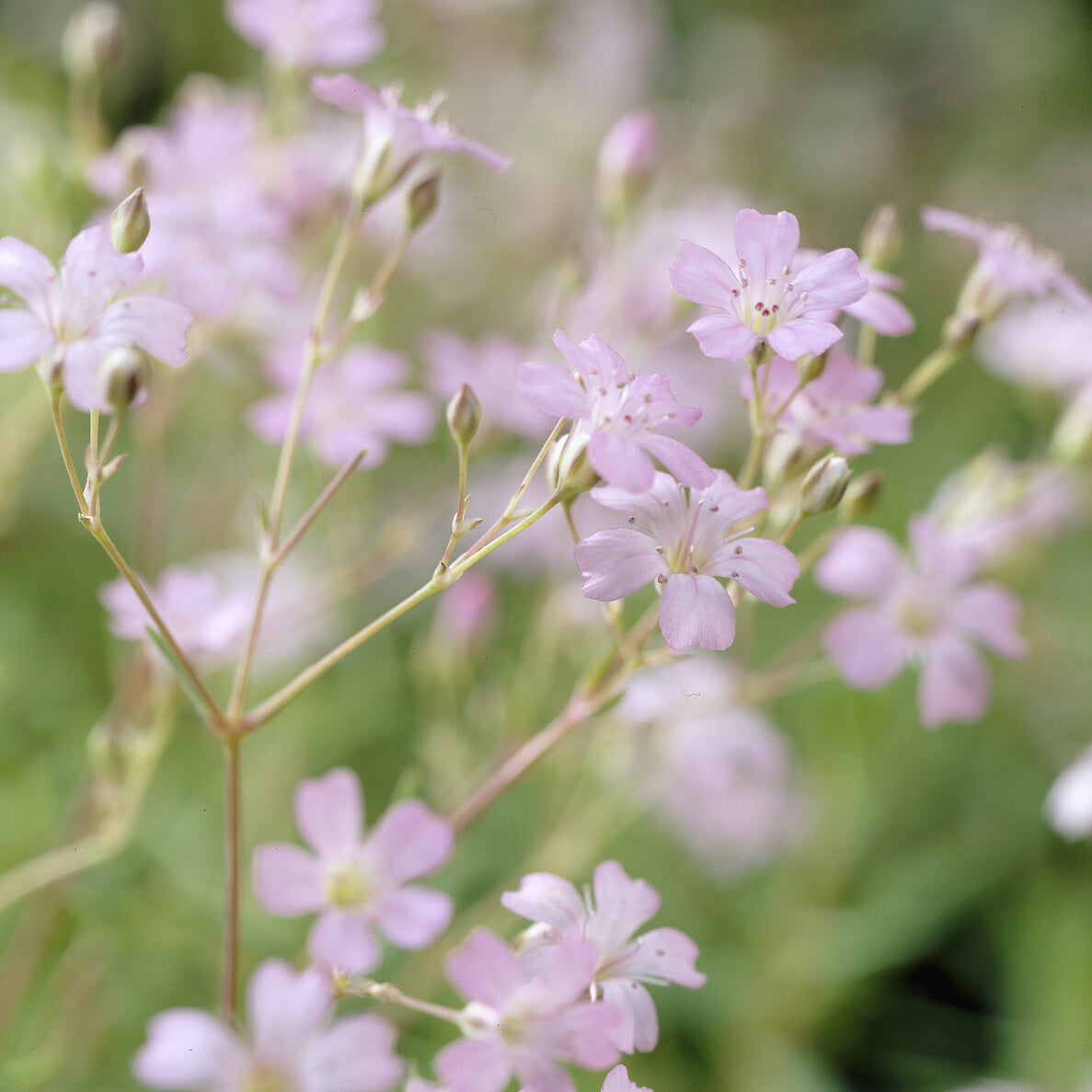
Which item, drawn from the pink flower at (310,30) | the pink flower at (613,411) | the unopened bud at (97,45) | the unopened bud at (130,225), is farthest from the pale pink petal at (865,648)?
the unopened bud at (97,45)

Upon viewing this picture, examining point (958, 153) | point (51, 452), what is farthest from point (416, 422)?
point (958, 153)

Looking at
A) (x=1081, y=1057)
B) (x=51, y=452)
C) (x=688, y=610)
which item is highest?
(x=688, y=610)

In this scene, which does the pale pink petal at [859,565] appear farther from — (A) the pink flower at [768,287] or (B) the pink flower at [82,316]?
(B) the pink flower at [82,316]

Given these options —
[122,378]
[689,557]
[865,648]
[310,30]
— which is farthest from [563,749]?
[310,30]

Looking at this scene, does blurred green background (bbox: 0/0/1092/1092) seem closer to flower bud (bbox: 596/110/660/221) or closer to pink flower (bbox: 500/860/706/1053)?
pink flower (bbox: 500/860/706/1053)

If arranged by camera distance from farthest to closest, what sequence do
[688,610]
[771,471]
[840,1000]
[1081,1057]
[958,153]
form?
[958,153] < [840,1000] < [1081,1057] < [771,471] < [688,610]

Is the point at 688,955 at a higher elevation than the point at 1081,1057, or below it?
higher

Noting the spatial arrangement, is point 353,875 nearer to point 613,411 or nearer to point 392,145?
point 613,411

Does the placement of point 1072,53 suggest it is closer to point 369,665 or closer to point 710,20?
point 710,20
